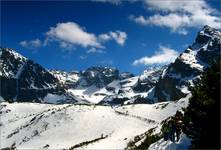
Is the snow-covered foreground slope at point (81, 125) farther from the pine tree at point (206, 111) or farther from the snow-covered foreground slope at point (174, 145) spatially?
the pine tree at point (206, 111)

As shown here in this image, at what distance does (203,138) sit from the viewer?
107 ft

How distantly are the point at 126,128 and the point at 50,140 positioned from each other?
1849 centimetres

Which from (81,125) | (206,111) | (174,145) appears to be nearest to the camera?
(206,111)

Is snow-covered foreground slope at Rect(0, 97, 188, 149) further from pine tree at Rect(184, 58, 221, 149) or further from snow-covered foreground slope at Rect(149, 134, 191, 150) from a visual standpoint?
pine tree at Rect(184, 58, 221, 149)

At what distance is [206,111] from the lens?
1251 inches

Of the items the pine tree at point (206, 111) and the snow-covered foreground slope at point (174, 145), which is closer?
the pine tree at point (206, 111)

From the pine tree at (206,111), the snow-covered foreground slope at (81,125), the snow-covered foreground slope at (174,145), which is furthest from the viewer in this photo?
the snow-covered foreground slope at (81,125)

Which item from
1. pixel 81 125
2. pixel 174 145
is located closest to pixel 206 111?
pixel 174 145

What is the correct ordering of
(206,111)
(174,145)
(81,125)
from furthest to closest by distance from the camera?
(81,125) < (174,145) < (206,111)

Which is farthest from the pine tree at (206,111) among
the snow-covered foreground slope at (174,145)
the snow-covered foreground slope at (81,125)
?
the snow-covered foreground slope at (81,125)

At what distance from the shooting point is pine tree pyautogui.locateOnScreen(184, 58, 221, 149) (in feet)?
103

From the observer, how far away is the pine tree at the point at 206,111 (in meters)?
31.4

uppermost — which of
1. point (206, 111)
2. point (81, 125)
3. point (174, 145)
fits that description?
point (81, 125)

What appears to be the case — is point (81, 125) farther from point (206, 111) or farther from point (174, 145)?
point (206, 111)
